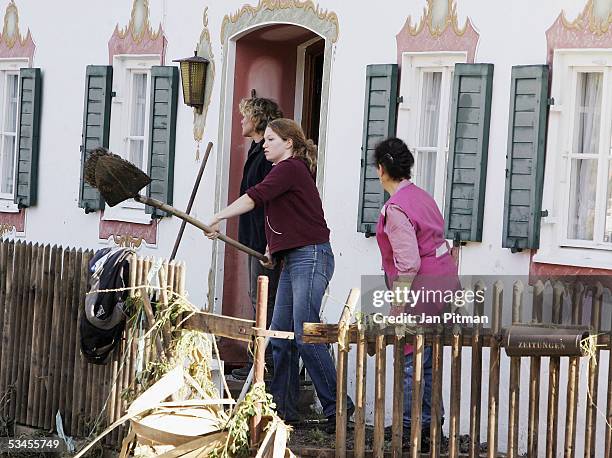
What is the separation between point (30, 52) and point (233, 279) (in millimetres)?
3715

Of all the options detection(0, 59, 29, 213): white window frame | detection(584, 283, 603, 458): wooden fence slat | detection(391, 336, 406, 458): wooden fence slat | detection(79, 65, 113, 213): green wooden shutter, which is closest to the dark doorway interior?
detection(79, 65, 113, 213): green wooden shutter

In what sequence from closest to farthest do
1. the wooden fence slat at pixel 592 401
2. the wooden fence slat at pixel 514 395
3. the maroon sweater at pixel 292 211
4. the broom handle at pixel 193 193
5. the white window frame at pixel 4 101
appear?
the wooden fence slat at pixel 592 401
the wooden fence slat at pixel 514 395
the maroon sweater at pixel 292 211
the broom handle at pixel 193 193
the white window frame at pixel 4 101

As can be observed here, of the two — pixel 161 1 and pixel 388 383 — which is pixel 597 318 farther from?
pixel 161 1

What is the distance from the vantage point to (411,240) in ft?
27.3

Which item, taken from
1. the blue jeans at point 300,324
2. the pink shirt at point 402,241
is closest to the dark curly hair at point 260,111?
the blue jeans at point 300,324

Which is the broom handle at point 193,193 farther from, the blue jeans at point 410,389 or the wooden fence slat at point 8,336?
the blue jeans at point 410,389

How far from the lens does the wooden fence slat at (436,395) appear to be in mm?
7465

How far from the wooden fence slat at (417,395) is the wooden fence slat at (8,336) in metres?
3.48

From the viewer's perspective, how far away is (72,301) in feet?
30.8

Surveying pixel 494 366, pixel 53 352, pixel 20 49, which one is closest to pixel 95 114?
pixel 20 49

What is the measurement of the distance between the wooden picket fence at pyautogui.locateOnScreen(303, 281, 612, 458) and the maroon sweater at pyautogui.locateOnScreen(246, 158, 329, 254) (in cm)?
157

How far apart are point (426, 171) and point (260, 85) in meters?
2.20

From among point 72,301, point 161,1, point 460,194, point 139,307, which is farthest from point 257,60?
point 139,307

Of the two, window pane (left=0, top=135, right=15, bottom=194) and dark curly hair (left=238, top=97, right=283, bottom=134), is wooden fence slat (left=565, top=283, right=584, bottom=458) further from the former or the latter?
window pane (left=0, top=135, right=15, bottom=194)
